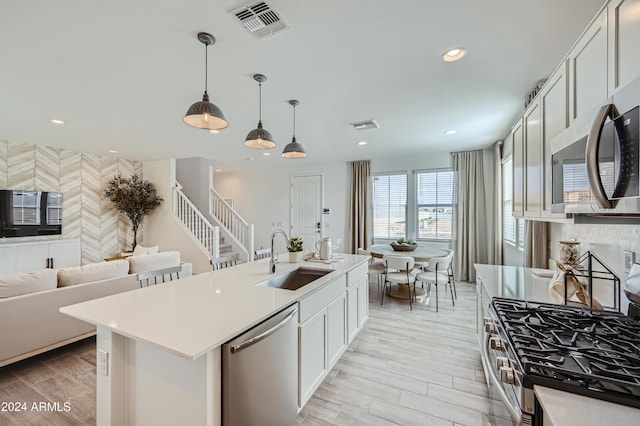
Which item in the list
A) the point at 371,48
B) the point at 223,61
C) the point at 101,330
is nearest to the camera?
the point at 101,330

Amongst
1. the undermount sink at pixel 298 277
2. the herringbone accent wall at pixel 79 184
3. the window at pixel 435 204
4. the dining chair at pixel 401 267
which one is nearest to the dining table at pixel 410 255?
the dining chair at pixel 401 267

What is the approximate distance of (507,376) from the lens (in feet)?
3.11

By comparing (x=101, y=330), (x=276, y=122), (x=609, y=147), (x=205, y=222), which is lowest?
(x=101, y=330)

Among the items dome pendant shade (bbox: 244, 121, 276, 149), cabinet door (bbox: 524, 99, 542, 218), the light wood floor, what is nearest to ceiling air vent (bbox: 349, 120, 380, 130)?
dome pendant shade (bbox: 244, 121, 276, 149)

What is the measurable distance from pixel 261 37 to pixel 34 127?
4.27 metres

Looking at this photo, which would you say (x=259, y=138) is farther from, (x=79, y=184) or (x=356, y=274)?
(x=79, y=184)

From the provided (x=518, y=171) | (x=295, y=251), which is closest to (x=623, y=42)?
(x=518, y=171)

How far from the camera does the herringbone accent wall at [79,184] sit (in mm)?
4578

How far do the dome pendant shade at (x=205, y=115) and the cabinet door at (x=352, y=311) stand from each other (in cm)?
191

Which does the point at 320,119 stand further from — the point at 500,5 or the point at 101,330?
the point at 101,330

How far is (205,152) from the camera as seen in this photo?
212 inches

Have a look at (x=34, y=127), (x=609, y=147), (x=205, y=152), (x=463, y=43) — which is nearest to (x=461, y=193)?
(x=463, y=43)

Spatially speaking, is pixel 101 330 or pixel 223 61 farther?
pixel 223 61

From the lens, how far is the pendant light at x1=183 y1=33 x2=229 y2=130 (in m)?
1.81
